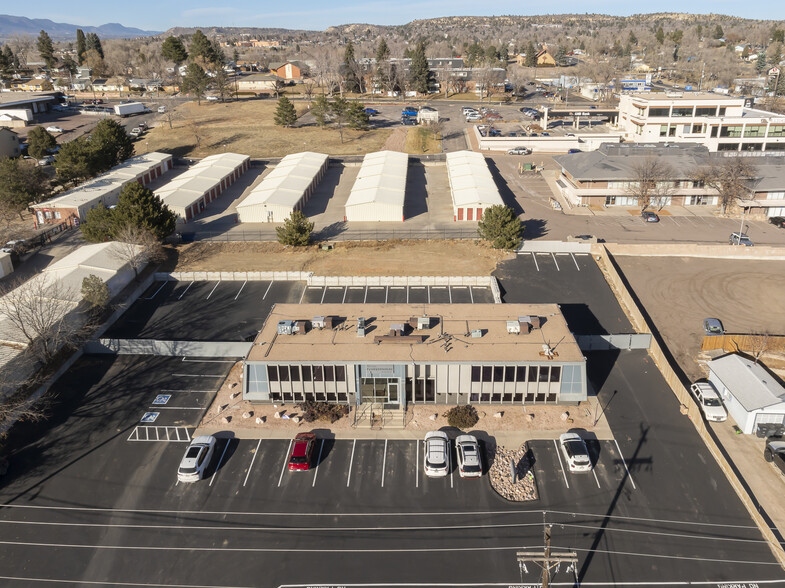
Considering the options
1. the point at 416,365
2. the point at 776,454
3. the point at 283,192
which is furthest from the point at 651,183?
the point at 416,365

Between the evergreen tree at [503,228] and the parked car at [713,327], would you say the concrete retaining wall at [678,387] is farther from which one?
the evergreen tree at [503,228]

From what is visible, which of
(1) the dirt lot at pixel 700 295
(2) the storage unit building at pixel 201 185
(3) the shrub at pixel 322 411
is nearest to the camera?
(3) the shrub at pixel 322 411

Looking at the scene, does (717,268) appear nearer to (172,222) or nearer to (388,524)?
(388,524)

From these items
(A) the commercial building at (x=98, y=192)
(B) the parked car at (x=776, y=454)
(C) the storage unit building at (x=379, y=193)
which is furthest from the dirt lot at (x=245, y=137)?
(B) the parked car at (x=776, y=454)

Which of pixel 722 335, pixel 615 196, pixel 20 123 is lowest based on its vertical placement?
pixel 722 335

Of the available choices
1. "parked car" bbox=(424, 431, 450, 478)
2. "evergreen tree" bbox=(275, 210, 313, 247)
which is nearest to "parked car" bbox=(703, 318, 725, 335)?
"parked car" bbox=(424, 431, 450, 478)

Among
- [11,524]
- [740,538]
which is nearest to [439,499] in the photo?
[740,538]
